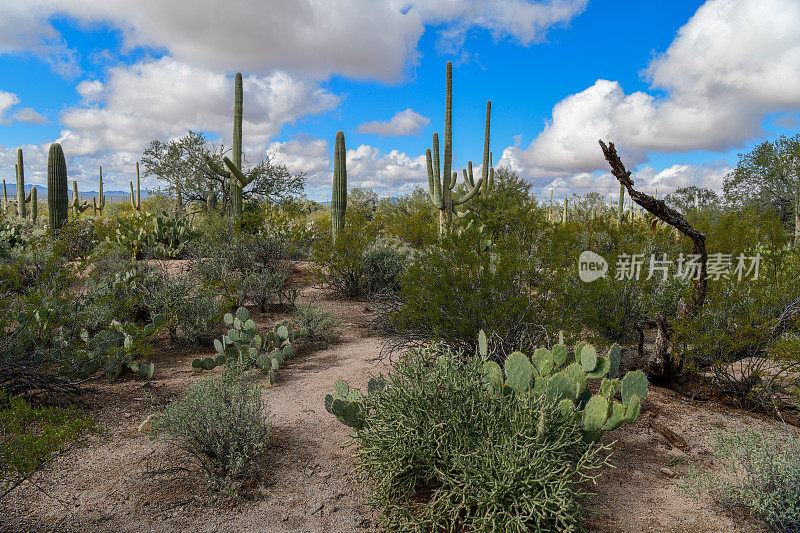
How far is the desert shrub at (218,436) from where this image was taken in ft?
11.3

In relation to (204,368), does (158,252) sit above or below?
above

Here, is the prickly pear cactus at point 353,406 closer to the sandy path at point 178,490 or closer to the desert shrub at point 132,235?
the sandy path at point 178,490

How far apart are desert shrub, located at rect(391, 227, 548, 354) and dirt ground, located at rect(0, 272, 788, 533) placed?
1.39m

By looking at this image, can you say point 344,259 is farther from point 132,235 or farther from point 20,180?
point 20,180

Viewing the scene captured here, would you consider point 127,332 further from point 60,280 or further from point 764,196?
point 764,196

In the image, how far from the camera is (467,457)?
2.77m

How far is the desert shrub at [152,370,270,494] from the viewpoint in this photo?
136 inches

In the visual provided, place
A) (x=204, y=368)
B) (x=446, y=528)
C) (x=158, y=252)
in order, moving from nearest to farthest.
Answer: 1. (x=446, y=528)
2. (x=204, y=368)
3. (x=158, y=252)

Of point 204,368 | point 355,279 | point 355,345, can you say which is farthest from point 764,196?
point 204,368

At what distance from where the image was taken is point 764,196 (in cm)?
2633

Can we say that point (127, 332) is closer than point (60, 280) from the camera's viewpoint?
No

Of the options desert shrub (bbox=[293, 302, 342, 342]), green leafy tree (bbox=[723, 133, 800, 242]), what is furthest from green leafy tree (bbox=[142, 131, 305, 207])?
green leafy tree (bbox=[723, 133, 800, 242])

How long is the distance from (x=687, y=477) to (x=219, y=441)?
350cm

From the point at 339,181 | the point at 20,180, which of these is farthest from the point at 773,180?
the point at 20,180
